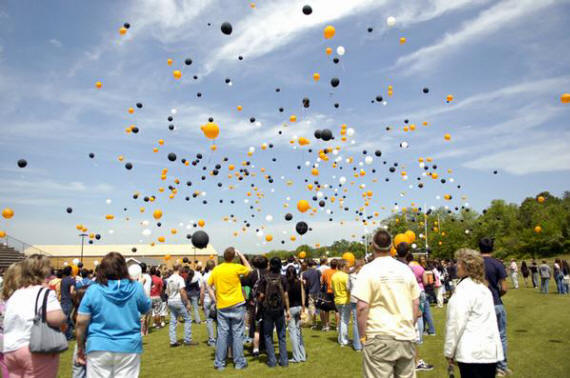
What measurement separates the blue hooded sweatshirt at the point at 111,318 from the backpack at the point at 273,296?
3.33 m

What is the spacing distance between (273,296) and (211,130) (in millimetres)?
5516

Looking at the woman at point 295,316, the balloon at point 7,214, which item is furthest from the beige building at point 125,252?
the woman at point 295,316

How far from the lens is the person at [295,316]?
7.13 m

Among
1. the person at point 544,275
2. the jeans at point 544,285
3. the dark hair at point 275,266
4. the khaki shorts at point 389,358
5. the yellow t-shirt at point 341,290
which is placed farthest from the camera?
the jeans at point 544,285

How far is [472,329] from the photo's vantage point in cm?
342

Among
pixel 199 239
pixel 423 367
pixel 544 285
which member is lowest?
pixel 544 285

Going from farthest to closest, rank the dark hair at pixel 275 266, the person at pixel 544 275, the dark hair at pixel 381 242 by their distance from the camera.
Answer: the person at pixel 544 275
the dark hair at pixel 275 266
the dark hair at pixel 381 242

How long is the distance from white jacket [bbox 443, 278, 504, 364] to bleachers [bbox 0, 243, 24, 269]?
109 feet

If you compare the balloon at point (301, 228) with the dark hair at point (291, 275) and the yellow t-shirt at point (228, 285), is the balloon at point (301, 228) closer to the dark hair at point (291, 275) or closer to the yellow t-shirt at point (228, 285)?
the dark hair at point (291, 275)

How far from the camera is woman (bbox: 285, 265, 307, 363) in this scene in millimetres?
7125

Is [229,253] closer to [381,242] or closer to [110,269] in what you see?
[110,269]

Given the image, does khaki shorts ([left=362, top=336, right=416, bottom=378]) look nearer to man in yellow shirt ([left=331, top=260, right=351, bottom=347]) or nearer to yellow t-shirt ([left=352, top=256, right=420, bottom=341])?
yellow t-shirt ([left=352, top=256, right=420, bottom=341])

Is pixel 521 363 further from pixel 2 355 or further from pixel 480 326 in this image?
pixel 2 355

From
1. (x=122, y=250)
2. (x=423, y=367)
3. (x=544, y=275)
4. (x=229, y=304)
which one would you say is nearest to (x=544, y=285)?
(x=544, y=275)
